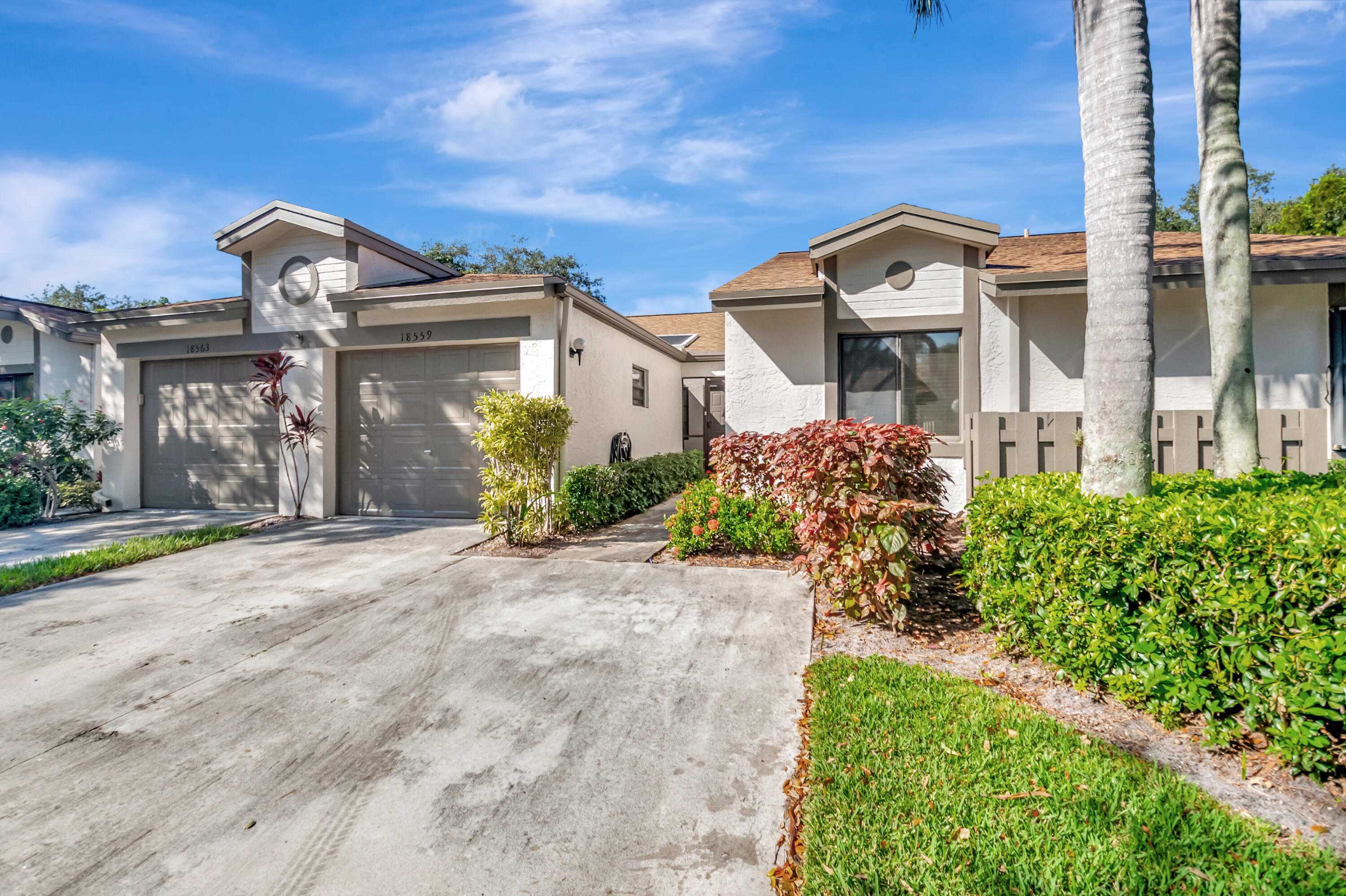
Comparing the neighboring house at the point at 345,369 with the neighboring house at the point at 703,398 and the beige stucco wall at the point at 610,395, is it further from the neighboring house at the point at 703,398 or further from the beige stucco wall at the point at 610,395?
the neighboring house at the point at 703,398

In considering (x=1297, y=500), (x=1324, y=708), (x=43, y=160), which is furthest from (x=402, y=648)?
(x=43, y=160)

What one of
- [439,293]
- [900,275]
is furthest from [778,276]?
[439,293]

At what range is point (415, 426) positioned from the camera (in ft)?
30.0

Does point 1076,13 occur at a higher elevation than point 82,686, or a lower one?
higher

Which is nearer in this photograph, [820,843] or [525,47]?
[820,843]

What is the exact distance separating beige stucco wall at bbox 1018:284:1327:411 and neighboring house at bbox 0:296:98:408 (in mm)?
15126

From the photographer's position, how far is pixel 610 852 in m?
2.13

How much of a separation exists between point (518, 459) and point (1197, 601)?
6.07 meters

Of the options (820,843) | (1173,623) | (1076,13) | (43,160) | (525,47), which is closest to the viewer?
(820,843)

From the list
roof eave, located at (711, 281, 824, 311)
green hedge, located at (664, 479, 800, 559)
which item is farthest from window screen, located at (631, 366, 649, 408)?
green hedge, located at (664, 479, 800, 559)

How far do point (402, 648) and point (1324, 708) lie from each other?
183 inches

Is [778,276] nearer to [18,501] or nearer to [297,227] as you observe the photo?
[297,227]

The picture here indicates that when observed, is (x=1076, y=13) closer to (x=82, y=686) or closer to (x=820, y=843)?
(x=820, y=843)

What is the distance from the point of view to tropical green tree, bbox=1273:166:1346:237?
19.0 m
